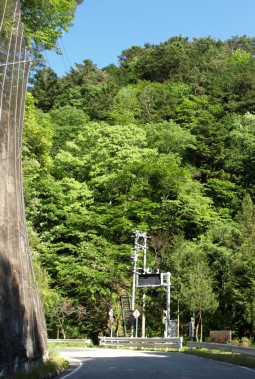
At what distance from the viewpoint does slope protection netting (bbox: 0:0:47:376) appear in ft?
36.6

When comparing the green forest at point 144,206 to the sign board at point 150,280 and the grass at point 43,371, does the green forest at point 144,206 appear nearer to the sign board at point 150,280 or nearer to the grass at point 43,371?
the sign board at point 150,280

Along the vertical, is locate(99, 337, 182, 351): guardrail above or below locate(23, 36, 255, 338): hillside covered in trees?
below

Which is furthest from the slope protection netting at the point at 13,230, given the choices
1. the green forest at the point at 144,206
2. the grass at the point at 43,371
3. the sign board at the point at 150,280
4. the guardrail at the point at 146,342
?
the sign board at the point at 150,280

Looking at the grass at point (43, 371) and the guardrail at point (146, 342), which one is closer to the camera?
the grass at point (43, 371)

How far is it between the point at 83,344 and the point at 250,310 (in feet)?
40.0

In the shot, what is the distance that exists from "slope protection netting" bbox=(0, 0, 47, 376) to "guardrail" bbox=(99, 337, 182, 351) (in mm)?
15081

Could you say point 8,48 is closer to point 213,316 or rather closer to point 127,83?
point 213,316

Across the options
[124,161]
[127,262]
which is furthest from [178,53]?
[127,262]

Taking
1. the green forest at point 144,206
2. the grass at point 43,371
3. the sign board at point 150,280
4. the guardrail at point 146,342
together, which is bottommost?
the guardrail at point 146,342

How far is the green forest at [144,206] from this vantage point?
134 feet

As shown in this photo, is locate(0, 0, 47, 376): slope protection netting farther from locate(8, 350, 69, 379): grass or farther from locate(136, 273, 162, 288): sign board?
locate(136, 273, 162, 288): sign board

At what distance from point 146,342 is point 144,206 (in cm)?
1842

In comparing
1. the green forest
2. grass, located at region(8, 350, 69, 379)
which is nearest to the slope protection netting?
grass, located at region(8, 350, 69, 379)

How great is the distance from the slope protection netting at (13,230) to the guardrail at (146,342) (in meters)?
15.1
